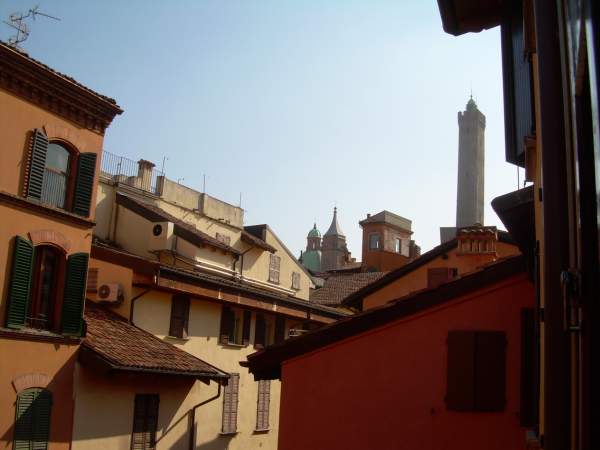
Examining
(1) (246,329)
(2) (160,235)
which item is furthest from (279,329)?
(2) (160,235)

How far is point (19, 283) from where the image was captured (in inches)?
633

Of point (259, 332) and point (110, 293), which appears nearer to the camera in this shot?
point (110, 293)

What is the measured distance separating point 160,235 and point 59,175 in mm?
10599

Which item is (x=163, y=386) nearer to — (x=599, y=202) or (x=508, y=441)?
(x=508, y=441)

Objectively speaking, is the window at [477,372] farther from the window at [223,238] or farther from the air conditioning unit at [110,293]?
the window at [223,238]

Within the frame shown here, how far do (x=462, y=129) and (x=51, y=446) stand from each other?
64.7 metres

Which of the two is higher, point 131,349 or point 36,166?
point 36,166

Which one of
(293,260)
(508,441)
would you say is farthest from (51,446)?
(293,260)

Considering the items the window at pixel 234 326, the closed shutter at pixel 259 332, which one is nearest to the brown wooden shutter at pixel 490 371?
the window at pixel 234 326

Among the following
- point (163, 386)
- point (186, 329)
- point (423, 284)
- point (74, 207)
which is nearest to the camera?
point (74, 207)

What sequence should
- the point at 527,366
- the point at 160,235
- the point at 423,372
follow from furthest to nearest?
the point at 160,235 → the point at 423,372 → the point at 527,366

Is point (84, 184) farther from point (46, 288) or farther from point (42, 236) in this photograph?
point (46, 288)

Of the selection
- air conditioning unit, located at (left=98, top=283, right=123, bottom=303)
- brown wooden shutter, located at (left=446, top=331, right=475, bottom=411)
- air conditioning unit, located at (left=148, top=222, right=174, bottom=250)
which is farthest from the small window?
brown wooden shutter, located at (left=446, top=331, right=475, bottom=411)

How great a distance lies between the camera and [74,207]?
58.6ft
